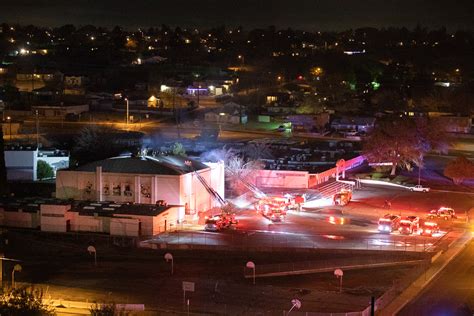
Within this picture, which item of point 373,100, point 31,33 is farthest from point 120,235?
point 31,33

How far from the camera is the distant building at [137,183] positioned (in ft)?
52.7

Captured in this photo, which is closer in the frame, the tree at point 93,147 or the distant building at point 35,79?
the tree at point 93,147

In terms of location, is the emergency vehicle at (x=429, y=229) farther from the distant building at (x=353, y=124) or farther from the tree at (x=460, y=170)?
the distant building at (x=353, y=124)

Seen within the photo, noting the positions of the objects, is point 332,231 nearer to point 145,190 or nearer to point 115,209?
point 145,190

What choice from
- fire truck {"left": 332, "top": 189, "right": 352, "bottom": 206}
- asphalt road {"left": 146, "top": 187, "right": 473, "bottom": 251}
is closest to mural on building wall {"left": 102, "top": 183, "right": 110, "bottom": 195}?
asphalt road {"left": 146, "top": 187, "right": 473, "bottom": 251}

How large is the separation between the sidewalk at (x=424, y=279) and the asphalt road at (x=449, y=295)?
0.08 meters

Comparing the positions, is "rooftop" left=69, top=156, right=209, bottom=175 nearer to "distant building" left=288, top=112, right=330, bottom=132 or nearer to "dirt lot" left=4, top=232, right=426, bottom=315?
"dirt lot" left=4, top=232, right=426, bottom=315

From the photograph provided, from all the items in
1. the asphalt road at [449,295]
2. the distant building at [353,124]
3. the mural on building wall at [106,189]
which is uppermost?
the distant building at [353,124]

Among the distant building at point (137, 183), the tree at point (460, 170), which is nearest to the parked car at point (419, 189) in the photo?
the tree at point (460, 170)

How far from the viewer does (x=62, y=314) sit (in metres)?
9.88

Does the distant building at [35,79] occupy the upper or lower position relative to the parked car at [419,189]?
upper

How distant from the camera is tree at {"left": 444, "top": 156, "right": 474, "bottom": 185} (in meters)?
22.4

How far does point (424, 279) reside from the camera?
1171 cm

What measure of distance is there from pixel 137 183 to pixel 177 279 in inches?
188
